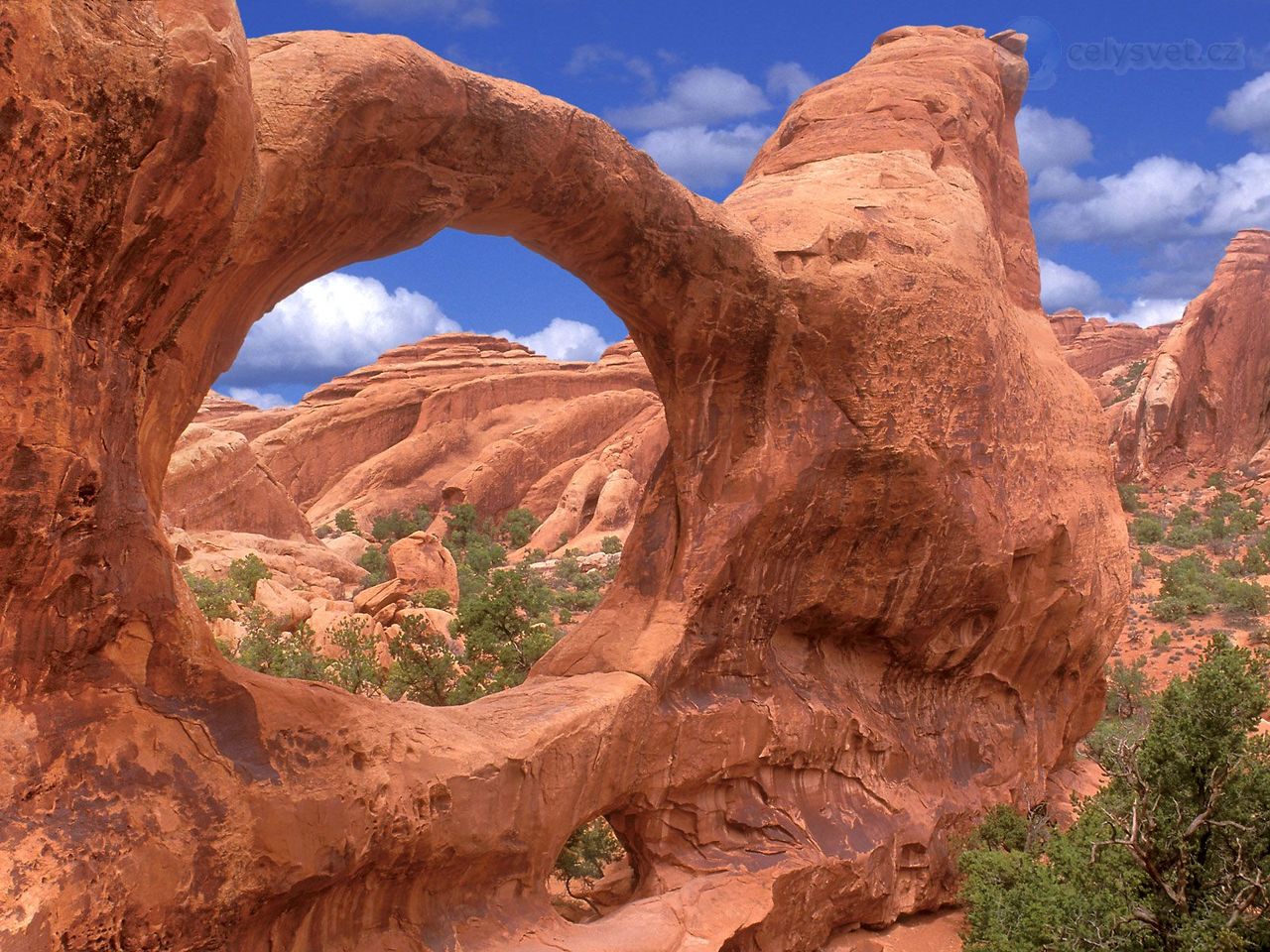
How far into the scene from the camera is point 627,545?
22.9 ft

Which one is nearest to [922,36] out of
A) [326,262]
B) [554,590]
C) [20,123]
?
[326,262]

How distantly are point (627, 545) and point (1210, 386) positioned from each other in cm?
3210

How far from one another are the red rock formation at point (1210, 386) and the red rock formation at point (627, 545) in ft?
83.5

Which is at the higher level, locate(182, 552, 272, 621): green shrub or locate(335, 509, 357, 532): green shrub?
locate(335, 509, 357, 532): green shrub

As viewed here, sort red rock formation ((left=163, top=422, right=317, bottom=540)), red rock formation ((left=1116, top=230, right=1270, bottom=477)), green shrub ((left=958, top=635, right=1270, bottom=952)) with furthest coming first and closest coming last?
1. red rock formation ((left=1116, top=230, right=1270, bottom=477))
2. red rock formation ((left=163, top=422, right=317, bottom=540))
3. green shrub ((left=958, top=635, right=1270, bottom=952))

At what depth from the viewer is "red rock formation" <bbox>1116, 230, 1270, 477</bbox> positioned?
3206 cm

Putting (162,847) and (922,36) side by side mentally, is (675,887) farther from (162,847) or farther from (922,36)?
(922,36)

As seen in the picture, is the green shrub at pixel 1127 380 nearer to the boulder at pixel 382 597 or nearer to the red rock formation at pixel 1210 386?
the red rock formation at pixel 1210 386

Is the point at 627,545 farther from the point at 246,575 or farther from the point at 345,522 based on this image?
the point at 345,522

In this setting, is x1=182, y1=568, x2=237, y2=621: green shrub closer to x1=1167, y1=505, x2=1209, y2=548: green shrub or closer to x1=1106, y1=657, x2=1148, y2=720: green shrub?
x1=1106, y1=657, x2=1148, y2=720: green shrub

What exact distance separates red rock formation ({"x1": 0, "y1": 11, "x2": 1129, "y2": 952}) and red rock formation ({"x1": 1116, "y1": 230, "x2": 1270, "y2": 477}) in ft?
83.5

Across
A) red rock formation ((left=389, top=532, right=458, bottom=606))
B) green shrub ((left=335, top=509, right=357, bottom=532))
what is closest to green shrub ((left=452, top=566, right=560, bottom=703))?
red rock formation ((left=389, top=532, right=458, bottom=606))

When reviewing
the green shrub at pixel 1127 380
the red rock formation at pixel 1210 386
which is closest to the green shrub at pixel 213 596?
the red rock formation at pixel 1210 386

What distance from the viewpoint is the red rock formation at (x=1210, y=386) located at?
105ft
